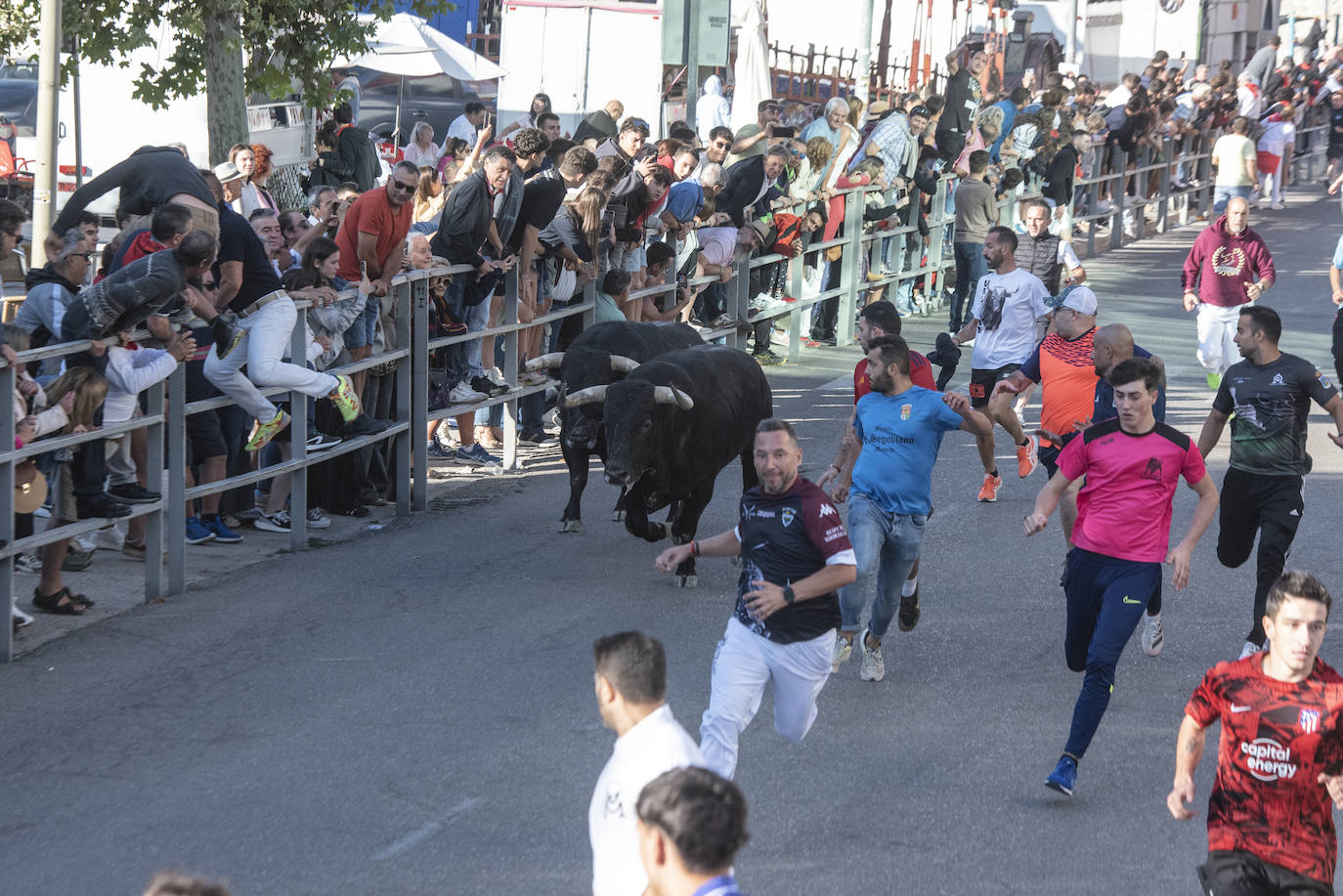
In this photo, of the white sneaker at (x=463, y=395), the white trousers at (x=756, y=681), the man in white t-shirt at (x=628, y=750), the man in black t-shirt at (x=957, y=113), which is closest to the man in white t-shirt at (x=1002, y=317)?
the white sneaker at (x=463, y=395)

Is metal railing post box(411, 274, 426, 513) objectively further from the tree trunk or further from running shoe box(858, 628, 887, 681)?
the tree trunk

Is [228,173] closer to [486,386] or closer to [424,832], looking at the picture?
[486,386]

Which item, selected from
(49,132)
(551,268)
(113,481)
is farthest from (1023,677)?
(49,132)

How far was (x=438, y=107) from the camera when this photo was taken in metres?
29.9

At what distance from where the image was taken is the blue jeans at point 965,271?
19.4 m

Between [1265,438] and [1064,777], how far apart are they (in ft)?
9.05

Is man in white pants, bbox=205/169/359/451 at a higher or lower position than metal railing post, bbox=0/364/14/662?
higher

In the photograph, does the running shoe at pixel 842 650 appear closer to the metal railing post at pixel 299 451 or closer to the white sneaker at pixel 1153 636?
the white sneaker at pixel 1153 636

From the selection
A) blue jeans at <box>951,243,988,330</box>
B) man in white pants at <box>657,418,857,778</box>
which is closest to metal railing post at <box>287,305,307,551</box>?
man in white pants at <box>657,418,857,778</box>

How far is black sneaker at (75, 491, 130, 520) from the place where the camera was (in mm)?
8945

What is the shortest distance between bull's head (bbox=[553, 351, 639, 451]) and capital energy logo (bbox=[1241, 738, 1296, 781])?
20.2ft

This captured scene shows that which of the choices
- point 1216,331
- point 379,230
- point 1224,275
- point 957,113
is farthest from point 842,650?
point 957,113

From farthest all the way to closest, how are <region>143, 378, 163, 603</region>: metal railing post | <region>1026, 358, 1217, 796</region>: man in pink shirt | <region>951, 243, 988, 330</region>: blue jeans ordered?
<region>951, 243, 988, 330</region>: blue jeans
<region>143, 378, 163, 603</region>: metal railing post
<region>1026, 358, 1217, 796</region>: man in pink shirt

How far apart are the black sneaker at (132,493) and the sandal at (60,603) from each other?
574 mm
